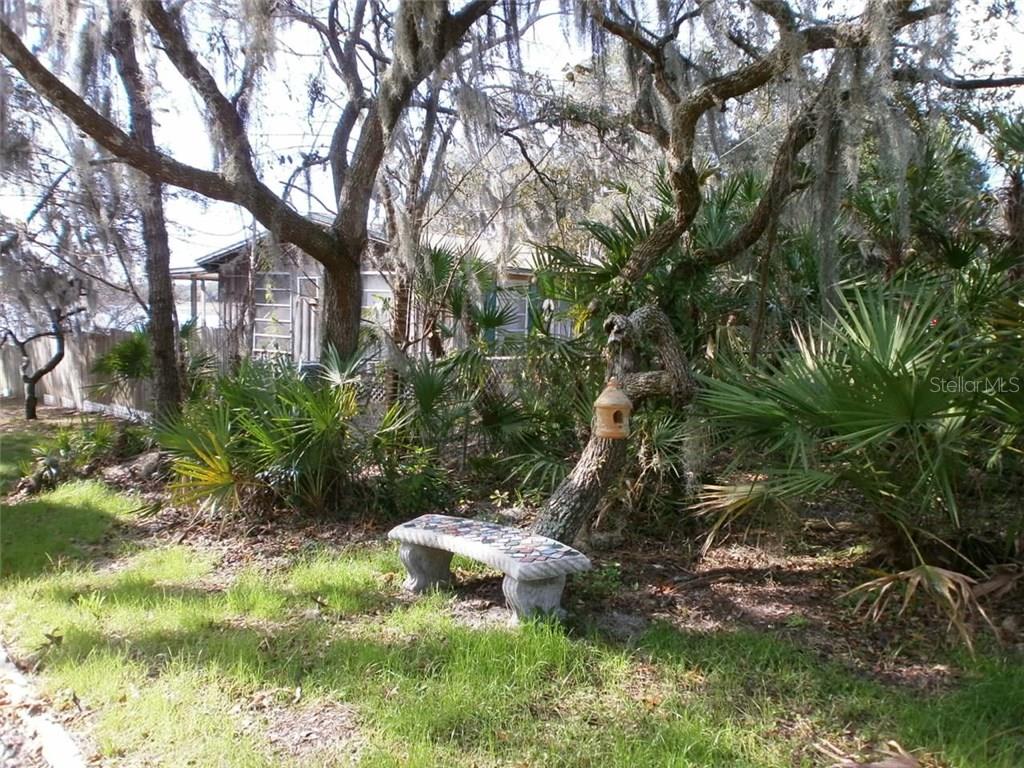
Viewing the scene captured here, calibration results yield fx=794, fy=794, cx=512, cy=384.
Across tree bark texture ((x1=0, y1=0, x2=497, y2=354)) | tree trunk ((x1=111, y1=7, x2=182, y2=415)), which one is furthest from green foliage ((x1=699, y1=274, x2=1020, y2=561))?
tree trunk ((x1=111, y1=7, x2=182, y2=415))

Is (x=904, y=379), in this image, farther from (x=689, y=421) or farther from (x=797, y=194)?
(x=797, y=194)

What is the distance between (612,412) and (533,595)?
46.6 inches

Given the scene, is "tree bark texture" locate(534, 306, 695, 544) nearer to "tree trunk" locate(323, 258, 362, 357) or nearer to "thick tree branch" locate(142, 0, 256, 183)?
"tree trunk" locate(323, 258, 362, 357)

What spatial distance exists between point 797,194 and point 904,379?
283cm

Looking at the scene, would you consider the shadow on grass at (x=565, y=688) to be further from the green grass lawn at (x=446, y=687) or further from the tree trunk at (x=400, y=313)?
the tree trunk at (x=400, y=313)

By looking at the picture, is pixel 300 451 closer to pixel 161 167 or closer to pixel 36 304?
pixel 161 167

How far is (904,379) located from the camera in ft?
13.0

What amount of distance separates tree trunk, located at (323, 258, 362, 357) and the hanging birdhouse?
13.1ft

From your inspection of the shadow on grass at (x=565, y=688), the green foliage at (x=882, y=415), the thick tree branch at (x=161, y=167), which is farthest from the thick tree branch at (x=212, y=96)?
the green foliage at (x=882, y=415)

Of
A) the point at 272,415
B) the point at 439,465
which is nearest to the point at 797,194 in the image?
the point at 439,465

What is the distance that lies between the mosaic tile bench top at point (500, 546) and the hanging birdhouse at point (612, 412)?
0.74 meters

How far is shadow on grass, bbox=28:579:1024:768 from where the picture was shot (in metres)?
3.18

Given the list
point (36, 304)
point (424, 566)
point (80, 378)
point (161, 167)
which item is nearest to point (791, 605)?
point (424, 566)

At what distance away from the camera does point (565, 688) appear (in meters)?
3.70
